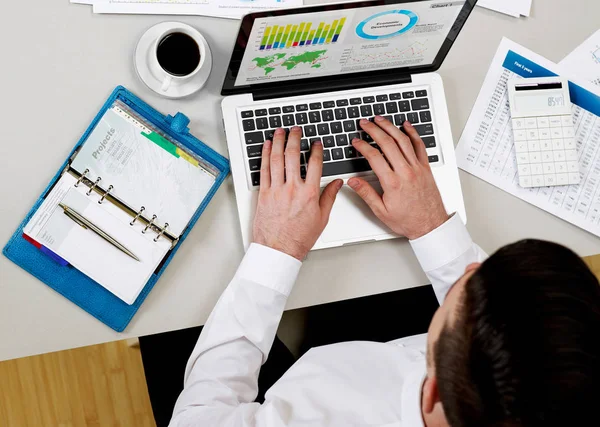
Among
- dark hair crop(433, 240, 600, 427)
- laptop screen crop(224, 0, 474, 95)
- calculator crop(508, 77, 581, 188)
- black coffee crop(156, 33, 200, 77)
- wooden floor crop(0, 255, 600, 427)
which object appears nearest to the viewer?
dark hair crop(433, 240, 600, 427)

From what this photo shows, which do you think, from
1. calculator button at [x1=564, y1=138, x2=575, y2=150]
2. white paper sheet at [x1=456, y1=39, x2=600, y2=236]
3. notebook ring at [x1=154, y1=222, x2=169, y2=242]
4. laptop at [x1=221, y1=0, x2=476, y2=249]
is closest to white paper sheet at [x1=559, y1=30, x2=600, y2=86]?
white paper sheet at [x1=456, y1=39, x2=600, y2=236]

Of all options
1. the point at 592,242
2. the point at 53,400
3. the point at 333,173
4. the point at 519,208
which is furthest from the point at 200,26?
the point at 53,400

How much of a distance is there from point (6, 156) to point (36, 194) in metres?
0.07

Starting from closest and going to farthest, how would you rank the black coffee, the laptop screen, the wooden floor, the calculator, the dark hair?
the dark hair, the laptop screen, the black coffee, the calculator, the wooden floor

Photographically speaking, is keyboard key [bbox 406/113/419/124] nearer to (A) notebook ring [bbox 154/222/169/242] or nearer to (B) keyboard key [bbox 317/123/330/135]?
(B) keyboard key [bbox 317/123/330/135]

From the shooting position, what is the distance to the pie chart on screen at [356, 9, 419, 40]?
32.2 inches

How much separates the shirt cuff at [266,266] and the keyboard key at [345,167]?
150mm

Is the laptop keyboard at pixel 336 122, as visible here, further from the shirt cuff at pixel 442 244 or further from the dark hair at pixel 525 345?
the dark hair at pixel 525 345

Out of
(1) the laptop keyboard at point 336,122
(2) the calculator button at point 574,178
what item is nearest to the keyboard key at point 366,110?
(1) the laptop keyboard at point 336,122

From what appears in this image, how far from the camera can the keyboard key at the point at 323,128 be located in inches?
37.3

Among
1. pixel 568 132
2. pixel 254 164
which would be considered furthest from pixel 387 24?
pixel 568 132

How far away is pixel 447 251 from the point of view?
95cm

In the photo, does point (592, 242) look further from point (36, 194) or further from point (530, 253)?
point (36, 194)

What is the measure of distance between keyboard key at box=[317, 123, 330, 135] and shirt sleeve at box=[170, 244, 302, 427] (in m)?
0.20
